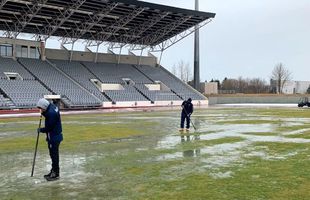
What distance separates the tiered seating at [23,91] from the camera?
156 ft

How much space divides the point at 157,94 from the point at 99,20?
52.2 feet

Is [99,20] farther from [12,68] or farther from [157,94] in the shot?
[157,94]

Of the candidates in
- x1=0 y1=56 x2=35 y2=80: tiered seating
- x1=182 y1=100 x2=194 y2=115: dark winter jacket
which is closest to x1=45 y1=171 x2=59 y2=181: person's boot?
x1=182 y1=100 x2=194 y2=115: dark winter jacket

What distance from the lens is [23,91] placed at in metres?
49.7

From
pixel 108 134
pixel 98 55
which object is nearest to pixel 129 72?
pixel 98 55

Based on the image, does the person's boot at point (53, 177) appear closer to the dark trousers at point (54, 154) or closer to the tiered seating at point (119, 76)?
the dark trousers at point (54, 154)

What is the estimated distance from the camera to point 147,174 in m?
10.4

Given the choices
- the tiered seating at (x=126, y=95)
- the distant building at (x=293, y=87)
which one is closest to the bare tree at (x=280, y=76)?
the distant building at (x=293, y=87)

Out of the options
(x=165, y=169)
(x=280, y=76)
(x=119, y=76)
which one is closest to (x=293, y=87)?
(x=280, y=76)

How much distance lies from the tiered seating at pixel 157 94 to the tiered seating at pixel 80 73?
334 inches

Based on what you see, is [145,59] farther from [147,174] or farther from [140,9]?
[147,174]

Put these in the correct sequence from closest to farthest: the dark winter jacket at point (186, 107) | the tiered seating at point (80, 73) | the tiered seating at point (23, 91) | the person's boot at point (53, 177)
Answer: the person's boot at point (53, 177) < the dark winter jacket at point (186, 107) < the tiered seating at point (23, 91) < the tiered seating at point (80, 73)

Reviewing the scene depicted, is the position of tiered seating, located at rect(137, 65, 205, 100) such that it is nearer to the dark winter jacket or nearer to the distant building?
the dark winter jacket

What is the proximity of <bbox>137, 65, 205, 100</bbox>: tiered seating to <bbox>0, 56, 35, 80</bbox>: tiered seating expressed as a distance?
23.9 meters
